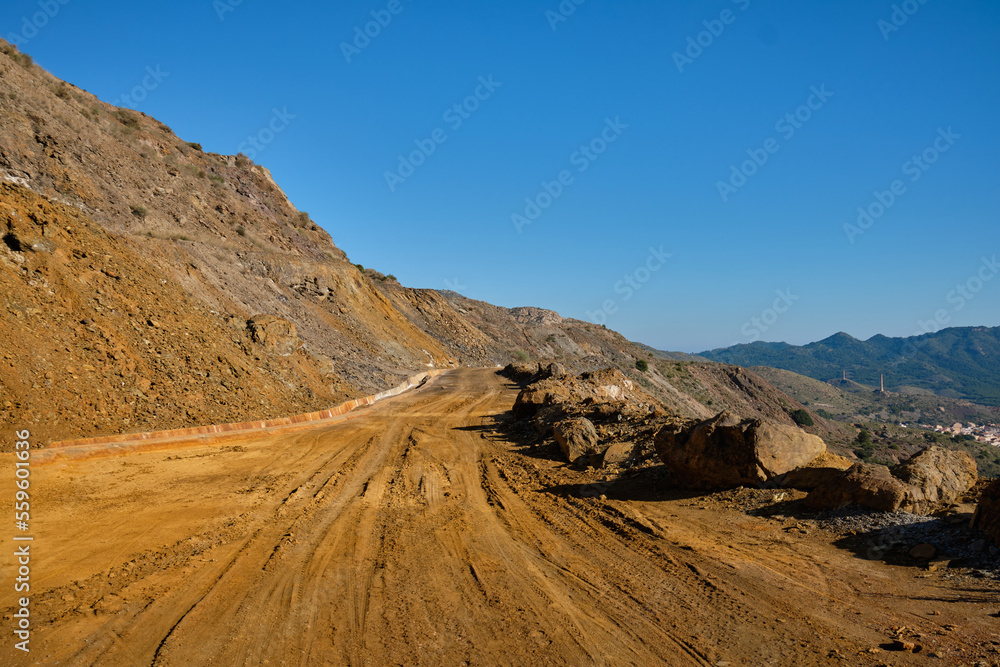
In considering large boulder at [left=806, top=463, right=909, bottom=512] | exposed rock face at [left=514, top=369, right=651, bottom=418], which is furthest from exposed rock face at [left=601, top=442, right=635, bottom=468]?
exposed rock face at [left=514, top=369, right=651, bottom=418]

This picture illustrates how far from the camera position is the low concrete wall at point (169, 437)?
35.5 ft

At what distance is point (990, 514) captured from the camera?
18.2 ft

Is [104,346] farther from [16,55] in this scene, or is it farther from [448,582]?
[16,55]

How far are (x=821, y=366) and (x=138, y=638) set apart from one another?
204109 millimetres

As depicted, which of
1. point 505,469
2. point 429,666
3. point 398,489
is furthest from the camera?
point 505,469

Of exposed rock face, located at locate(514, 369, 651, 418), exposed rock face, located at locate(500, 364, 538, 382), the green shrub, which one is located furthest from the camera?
the green shrub

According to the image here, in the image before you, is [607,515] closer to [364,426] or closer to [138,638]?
[138,638]

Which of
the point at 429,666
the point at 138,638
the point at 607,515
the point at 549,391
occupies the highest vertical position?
the point at 549,391

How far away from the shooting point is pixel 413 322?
1967 inches

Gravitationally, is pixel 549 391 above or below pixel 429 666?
above

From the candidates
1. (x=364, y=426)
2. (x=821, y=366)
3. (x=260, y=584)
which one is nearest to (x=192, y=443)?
(x=364, y=426)

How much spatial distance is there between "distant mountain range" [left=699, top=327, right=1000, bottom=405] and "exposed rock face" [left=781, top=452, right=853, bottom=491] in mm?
133249

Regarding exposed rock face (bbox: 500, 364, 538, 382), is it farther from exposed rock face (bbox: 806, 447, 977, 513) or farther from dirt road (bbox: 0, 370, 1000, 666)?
exposed rock face (bbox: 806, 447, 977, 513)

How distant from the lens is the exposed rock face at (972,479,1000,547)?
5391 mm
